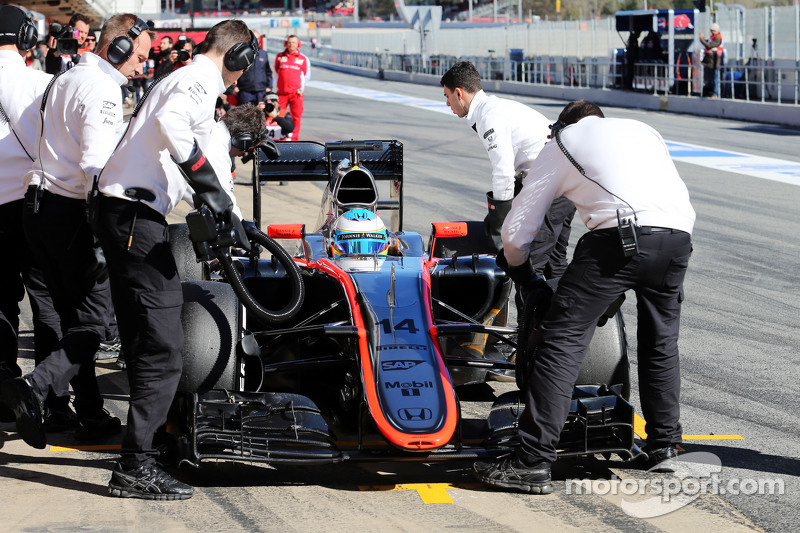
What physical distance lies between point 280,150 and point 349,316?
265cm

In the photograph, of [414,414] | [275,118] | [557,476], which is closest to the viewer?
[414,414]

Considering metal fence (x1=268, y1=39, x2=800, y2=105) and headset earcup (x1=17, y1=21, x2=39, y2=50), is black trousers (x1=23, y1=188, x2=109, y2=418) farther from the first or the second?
metal fence (x1=268, y1=39, x2=800, y2=105)

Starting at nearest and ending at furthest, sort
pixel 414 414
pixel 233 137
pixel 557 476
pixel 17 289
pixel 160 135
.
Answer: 1. pixel 160 135
2. pixel 414 414
3. pixel 557 476
4. pixel 17 289
5. pixel 233 137

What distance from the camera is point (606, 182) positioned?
185 inches

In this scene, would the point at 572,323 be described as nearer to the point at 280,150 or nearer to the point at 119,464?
the point at 119,464

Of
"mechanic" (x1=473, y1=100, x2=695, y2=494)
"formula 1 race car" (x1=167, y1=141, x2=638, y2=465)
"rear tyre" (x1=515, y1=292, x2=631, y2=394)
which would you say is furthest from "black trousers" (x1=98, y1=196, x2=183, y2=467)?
"rear tyre" (x1=515, y1=292, x2=631, y2=394)

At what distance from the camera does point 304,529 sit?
14.3 feet

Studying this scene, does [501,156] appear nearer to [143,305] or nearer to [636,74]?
[143,305]

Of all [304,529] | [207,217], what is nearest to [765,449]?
[304,529]

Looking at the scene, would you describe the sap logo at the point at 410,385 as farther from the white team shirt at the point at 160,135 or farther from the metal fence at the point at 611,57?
the metal fence at the point at 611,57

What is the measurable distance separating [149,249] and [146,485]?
1025 mm

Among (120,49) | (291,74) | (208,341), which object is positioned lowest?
(208,341)

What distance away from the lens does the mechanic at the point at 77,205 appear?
5.20 m

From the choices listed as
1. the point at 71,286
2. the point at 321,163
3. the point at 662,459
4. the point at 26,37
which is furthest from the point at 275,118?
the point at 662,459
